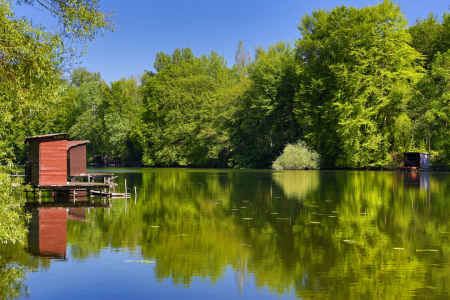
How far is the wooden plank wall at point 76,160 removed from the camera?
38375 millimetres

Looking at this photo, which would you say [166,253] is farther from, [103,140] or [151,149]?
[103,140]

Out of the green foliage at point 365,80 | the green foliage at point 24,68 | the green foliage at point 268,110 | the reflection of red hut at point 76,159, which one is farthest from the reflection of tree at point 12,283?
the green foliage at point 268,110

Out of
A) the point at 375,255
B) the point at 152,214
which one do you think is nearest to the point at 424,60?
the point at 152,214

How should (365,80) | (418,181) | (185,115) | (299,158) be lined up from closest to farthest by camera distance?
(418,181), (365,80), (299,158), (185,115)

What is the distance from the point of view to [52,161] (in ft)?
96.1

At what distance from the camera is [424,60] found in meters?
71.8

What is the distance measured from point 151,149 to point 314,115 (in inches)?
1525

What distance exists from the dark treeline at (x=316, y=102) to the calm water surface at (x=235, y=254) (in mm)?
43624

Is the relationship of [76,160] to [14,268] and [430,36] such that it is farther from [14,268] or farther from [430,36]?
[430,36]

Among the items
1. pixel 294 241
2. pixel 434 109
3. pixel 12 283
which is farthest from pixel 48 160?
pixel 434 109

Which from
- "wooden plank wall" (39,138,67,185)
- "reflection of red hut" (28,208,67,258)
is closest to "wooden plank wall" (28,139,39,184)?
"wooden plank wall" (39,138,67,185)

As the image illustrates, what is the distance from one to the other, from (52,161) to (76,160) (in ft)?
32.1

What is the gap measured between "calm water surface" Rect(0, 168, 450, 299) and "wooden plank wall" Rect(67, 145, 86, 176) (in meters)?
15.6

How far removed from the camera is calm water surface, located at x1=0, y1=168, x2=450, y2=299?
9727 millimetres
